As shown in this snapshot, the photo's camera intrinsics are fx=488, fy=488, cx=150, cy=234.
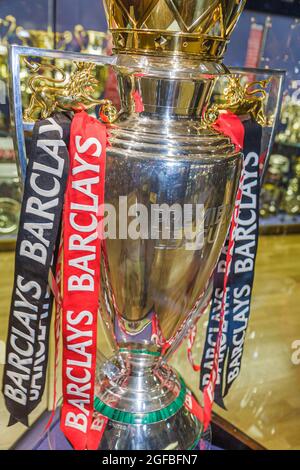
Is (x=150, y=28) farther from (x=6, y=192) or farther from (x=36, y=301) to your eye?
(x=6, y=192)

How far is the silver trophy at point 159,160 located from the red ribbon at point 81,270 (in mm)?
25

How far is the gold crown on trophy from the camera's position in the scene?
66cm

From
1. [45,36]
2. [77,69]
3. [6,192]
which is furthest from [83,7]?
[6,192]

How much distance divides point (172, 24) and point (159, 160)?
0.19 m

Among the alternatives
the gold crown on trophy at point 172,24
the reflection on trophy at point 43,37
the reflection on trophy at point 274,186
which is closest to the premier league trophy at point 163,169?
the gold crown on trophy at point 172,24

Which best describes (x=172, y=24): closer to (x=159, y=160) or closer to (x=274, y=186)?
(x=159, y=160)

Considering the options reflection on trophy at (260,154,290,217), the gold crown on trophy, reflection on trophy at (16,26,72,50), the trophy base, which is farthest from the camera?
reflection on trophy at (260,154,290,217)

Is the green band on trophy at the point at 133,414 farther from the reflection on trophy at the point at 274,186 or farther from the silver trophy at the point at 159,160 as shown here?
the reflection on trophy at the point at 274,186

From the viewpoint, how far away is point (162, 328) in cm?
85

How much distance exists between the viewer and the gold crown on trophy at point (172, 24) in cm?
66

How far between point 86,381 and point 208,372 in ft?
1.06

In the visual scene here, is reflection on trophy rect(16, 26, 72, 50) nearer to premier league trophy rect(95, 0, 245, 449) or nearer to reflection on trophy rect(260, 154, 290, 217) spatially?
premier league trophy rect(95, 0, 245, 449)

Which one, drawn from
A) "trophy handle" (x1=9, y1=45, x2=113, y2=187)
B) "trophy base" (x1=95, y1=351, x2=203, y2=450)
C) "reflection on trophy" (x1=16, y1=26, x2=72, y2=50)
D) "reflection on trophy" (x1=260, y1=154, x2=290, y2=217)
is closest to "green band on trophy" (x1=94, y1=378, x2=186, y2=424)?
"trophy base" (x1=95, y1=351, x2=203, y2=450)

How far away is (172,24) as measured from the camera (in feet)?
2.19
